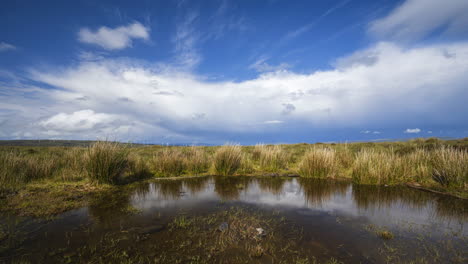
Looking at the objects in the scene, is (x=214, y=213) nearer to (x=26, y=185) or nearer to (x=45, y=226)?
Result: (x=45, y=226)

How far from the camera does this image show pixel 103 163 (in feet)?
26.6

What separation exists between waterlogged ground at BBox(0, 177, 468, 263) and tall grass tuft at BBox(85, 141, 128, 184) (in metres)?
1.30

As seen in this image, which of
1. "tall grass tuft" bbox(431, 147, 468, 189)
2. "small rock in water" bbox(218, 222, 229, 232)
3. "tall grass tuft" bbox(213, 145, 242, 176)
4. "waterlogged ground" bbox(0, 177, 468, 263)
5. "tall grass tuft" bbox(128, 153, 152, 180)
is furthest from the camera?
"tall grass tuft" bbox(213, 145, 242, 176)

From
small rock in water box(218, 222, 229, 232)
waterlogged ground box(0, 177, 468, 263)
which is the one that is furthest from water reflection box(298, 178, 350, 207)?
small rock in water box(218, 222, 229, 232)

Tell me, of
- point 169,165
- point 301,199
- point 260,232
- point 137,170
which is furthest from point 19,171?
point 301,199

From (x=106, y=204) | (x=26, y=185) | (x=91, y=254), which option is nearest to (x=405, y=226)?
Result: (x=91, y=254)

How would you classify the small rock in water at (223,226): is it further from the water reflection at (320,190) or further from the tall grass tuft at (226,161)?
the tall grass tuft at (226,161)

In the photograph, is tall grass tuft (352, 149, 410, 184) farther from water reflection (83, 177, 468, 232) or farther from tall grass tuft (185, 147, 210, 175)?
tall grass tuft (185, 147, 210, 175)

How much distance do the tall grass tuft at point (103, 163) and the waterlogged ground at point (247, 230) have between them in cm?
130

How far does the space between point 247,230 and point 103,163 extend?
659 centimetres

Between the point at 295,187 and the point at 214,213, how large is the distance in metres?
4.33

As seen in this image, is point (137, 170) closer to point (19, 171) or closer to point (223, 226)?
point (19, 171)

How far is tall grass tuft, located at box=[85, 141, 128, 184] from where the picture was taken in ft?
26.4

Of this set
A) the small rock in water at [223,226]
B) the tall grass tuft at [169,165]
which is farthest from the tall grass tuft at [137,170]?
the small rock in water at [223,226]
